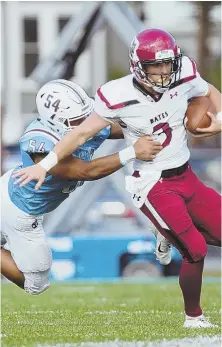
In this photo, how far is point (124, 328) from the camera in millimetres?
5652

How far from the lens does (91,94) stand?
1541cm

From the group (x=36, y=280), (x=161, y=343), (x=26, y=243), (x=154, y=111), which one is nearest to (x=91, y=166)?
(x=154, y=111)

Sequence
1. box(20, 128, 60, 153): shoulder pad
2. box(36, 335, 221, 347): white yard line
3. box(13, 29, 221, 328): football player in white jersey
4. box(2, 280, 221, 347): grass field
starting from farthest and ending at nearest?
box(20, 128, 60, 153): shoulder pad, box(13, 29, 221, 328): football player in white jersey, box(2, 280, 221, 347): grass field, box(36, 335, 221, 347): white yard line

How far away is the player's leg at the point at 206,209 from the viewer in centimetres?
574

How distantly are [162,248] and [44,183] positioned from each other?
72 cm

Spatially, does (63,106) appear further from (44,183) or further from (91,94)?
(91,94)

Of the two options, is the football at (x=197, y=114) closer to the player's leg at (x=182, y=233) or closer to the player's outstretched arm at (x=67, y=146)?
the player's leg at (x=182, y=233)

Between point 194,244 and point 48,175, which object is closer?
point 194,244

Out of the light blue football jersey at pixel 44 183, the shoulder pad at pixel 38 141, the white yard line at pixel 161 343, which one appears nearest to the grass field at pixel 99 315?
the white yard line at pixel 161 343

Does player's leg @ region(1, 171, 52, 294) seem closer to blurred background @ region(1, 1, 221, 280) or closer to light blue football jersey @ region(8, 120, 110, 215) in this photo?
light blue football jersey @ region(8, 120, 110, 215)

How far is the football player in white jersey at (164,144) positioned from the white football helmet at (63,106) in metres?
0.21

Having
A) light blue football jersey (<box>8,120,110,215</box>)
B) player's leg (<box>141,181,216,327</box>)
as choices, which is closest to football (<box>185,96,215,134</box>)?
player's leg (<box>141,181,216,327</box>)

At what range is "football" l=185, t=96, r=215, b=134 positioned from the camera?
228 inches

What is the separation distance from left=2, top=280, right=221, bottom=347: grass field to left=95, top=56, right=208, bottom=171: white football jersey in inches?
33.4
